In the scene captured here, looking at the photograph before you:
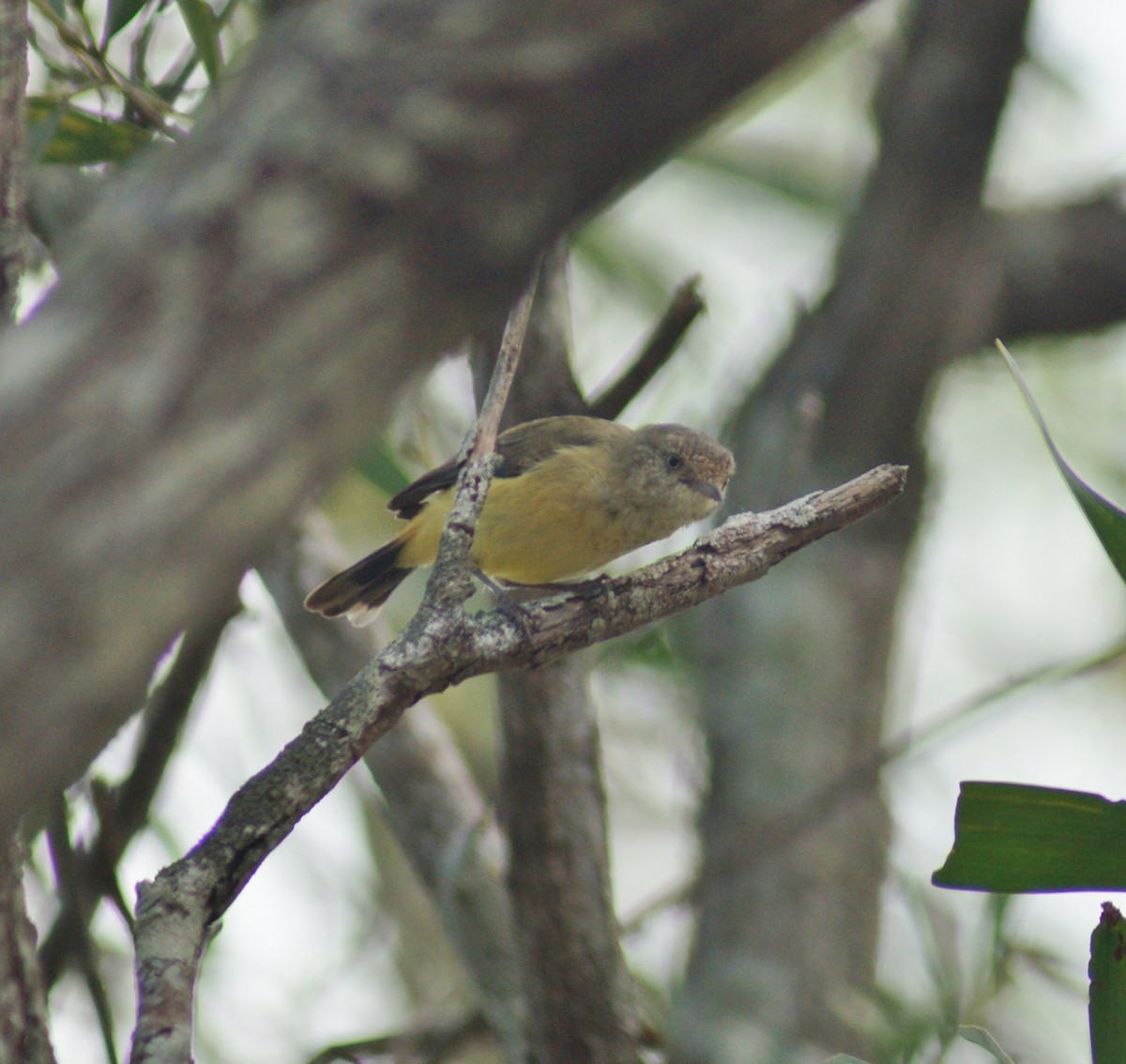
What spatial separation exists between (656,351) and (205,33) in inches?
55.2

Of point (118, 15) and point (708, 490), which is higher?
point (118, 15)

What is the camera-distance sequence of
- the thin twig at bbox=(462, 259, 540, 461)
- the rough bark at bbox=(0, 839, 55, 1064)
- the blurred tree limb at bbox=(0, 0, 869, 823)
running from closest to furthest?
the blurred tree limb at bbox=(0, 0, 869, 823) < the rough bark at bbox=(0, 839, 55, 1064) < the thin twig at bbox=(462, 259, 540, 461)

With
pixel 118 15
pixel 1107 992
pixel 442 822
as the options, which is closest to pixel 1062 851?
pixel 1107 992

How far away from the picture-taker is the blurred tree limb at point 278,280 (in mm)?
933

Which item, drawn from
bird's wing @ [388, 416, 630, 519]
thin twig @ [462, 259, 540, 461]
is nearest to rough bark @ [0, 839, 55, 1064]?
thin twig @ [462, 259, 540, 461]

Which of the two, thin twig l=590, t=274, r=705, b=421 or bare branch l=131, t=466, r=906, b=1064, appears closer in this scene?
bare branch l=131, t=466, r=906, b=1064

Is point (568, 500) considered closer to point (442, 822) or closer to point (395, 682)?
point (442, 822)

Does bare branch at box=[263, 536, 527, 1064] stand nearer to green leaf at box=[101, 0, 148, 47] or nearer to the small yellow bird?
the small yellow bird

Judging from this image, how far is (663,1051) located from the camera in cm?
380

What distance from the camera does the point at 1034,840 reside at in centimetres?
213

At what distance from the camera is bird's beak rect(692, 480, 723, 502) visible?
4375 millimetres

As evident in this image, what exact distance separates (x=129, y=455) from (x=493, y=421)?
1.43m

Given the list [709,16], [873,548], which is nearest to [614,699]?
[873,548]

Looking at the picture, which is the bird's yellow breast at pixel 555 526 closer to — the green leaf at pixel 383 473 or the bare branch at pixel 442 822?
the green leaf at pixel 383 473
